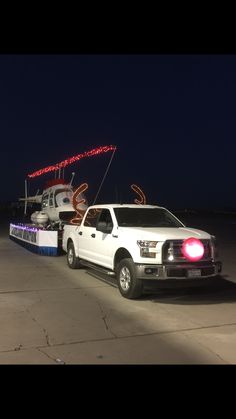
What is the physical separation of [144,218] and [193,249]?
216cm

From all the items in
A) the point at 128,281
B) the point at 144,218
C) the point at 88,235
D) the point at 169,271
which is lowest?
the point at 128,281

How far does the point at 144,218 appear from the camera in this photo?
37.5ft

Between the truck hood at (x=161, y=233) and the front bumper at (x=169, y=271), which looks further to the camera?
the truck hood at (x=161, y=233)

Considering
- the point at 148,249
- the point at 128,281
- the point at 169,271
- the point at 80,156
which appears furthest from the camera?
the point at 80,156

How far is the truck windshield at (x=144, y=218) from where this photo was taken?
36.4ft

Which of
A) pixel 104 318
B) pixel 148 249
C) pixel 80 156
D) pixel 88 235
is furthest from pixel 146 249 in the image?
pixel 80 156

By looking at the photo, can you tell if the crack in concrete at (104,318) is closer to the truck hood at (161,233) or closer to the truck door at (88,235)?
the truck hood at (161,233)

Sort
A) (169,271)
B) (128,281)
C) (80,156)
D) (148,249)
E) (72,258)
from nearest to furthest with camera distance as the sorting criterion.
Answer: (169,271) → (148,249) → (128,281) → (72,258) → (80,156)

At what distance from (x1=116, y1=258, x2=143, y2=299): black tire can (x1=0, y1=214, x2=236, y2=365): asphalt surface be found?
0.53 ft

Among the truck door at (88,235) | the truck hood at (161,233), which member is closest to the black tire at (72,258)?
the truck door at (88,235)

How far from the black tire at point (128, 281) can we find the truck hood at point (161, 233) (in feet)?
1.83

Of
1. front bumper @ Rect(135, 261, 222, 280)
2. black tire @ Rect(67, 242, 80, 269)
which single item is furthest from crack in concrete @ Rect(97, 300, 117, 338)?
black tire @ Rect(67, 242, 80, 269)

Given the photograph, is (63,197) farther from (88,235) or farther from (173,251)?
(173,251)

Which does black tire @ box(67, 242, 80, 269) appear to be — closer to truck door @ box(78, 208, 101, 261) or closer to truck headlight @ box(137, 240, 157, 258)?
truck door @ box(78, 208, 101, 261)
